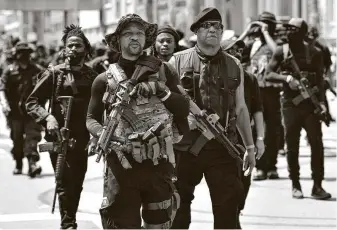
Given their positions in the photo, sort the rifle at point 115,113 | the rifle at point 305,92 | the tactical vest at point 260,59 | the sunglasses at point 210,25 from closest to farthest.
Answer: the rifle at point 115,113
the sunglasses at point 210,25
the rifle at point 305,92
the tactical vest at point 260,59

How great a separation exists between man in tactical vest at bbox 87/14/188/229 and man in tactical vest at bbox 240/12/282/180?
23.9 ft

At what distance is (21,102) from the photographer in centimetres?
1596

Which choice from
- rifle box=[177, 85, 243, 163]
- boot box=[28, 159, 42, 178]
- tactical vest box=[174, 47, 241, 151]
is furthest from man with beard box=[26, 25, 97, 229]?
boot box=[28, 159, 42, 178]

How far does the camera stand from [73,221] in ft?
33.6

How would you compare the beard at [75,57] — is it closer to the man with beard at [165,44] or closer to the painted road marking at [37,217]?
the man with beard at [165,44]

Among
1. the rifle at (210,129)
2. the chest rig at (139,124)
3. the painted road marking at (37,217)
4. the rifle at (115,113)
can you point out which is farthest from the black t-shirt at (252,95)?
the painted road marking at (37,217)

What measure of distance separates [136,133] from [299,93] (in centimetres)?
578

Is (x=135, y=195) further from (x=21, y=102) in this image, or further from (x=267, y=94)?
(x=21, y=102)

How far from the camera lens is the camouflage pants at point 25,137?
53.8 feet

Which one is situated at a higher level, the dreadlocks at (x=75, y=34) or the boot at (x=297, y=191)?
the dreadlocks at (x=75, y=34)

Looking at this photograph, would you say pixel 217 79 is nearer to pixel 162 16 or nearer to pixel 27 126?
pixel 27 126

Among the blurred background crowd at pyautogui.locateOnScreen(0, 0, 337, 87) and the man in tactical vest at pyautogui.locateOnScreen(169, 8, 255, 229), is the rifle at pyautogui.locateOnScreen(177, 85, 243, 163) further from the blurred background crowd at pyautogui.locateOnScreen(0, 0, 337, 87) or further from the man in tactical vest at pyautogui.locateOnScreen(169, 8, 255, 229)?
the blurred background crowd at pyautogui.locateOnScreen(0, 0, 337, 87)

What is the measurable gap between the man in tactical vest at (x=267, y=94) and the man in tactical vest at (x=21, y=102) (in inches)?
130

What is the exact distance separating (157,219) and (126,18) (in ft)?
4.46
